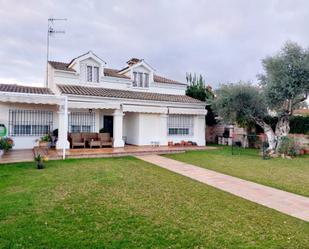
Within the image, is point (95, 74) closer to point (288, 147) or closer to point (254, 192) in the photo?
point (288, 147)

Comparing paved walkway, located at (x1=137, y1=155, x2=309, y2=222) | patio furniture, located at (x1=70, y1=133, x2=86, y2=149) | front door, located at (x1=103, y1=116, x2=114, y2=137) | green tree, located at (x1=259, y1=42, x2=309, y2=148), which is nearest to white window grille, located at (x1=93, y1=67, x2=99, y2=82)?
front door, located at (x1=103, y1=116, x2=114, y2=137)

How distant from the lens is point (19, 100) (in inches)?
739

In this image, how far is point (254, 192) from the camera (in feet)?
36.4

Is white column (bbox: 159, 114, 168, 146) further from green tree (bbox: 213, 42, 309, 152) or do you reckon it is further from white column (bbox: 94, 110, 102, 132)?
white column (bbox: 94, 110, 102, 132)

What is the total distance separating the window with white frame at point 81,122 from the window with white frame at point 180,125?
8600 mm

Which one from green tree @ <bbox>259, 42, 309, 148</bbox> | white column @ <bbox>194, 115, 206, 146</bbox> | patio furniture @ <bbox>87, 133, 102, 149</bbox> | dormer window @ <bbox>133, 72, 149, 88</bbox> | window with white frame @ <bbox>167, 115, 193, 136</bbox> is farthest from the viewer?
dormer window @ <bbox>133, 72, 149, 88</bbox>

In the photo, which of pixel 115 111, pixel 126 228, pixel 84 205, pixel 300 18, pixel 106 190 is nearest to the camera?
pixel 126 228

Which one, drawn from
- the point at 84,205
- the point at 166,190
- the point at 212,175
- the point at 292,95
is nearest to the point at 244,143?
the point at 292,95

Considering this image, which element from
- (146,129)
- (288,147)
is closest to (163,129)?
(146,129)

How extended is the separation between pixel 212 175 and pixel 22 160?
1269 centimetres

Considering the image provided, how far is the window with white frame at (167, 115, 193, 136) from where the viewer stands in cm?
2962

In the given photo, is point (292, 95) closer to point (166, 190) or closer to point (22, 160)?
point (166, 190)

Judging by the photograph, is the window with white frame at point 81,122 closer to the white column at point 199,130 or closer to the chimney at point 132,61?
the chimney at point 132,61

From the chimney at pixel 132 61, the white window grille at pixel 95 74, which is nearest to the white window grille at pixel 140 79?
the chimney at pixel 132 61
